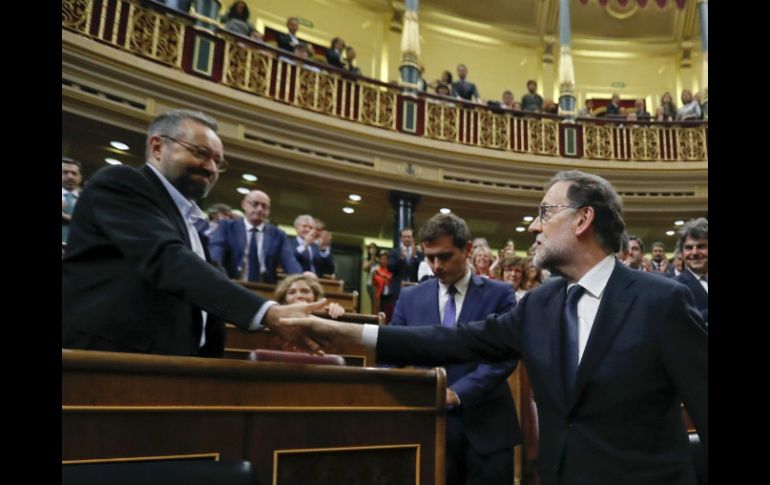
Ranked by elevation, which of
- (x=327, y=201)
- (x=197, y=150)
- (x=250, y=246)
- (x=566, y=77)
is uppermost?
(x=566, y=77)

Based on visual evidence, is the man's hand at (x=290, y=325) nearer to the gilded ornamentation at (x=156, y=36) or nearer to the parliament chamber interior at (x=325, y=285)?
the parliament chamber interior at (x=325, y=285)

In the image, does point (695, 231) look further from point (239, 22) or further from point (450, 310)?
point (239, 22)

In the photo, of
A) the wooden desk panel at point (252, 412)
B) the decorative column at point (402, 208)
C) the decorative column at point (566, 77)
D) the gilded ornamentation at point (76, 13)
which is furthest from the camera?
the decorative column at point (566, 77)

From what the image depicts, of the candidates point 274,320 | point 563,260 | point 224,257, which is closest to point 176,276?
point 274,320

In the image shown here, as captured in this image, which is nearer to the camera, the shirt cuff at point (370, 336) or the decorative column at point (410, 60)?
the shirt cuff at point (370, 336)

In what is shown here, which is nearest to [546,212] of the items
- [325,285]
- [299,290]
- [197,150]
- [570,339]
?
[570,339]

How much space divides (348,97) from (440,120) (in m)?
1.55

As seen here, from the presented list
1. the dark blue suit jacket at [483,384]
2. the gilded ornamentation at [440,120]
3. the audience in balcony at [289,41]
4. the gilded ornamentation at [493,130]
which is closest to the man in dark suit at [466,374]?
the dark blue suit jacket at [483,384]

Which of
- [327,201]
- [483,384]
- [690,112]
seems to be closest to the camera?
[483,384]

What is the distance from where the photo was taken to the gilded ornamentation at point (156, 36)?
6492mm

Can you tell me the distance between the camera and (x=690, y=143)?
9.70 meters

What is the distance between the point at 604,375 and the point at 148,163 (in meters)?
Answer: 1.47

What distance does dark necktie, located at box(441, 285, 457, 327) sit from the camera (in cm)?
218
